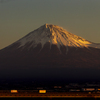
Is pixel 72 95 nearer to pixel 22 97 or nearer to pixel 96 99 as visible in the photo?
pixel 96 99

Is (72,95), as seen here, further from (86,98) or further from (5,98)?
(5,98)

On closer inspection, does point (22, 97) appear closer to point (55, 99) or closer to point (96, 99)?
point (55, 99)

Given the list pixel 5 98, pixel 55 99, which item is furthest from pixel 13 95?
pixel 55 99

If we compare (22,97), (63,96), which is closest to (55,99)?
(63,96)

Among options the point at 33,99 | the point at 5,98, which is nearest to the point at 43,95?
the point at 33,99

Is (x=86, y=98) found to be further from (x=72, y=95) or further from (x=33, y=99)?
(x=33, y=99)

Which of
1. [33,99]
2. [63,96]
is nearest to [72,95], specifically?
[63,96]
